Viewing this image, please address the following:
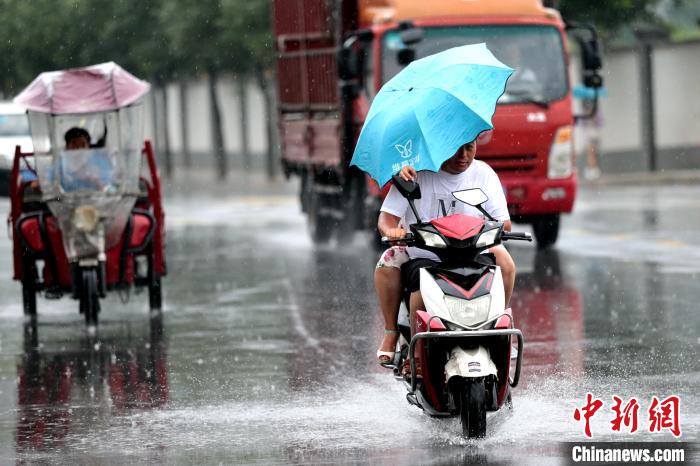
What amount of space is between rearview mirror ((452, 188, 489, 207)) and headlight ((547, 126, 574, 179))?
10.5 m

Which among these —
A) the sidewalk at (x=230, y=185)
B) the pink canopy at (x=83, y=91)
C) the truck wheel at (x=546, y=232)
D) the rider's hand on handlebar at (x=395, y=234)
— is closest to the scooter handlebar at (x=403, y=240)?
the rider's hand on handlebar at (x=395, y=234)

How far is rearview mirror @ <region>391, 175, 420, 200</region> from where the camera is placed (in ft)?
26.8

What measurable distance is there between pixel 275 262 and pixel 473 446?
11442 mm

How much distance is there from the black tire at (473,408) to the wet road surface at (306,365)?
0.32 feet

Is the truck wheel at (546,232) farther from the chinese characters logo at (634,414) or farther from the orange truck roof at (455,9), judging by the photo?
the chinese characters logo at (634,414)

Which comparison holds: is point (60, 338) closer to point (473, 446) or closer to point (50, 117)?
point (50, 117)

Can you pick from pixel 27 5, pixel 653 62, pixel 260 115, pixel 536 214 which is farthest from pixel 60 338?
pixel 27 5

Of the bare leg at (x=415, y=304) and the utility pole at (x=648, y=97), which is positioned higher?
the bare leg at (x=415, y=304)

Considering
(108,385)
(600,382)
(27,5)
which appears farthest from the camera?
(27,5)

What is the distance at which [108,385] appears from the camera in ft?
33.5

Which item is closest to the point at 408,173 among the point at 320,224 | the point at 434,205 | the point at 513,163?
the point at 434,205

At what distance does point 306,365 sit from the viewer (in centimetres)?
1073

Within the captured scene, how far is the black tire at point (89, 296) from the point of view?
42.2ft

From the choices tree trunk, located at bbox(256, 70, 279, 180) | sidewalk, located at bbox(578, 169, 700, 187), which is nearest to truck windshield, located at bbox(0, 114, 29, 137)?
tree trunk, located at bbox(256, 70, 279, 180)
